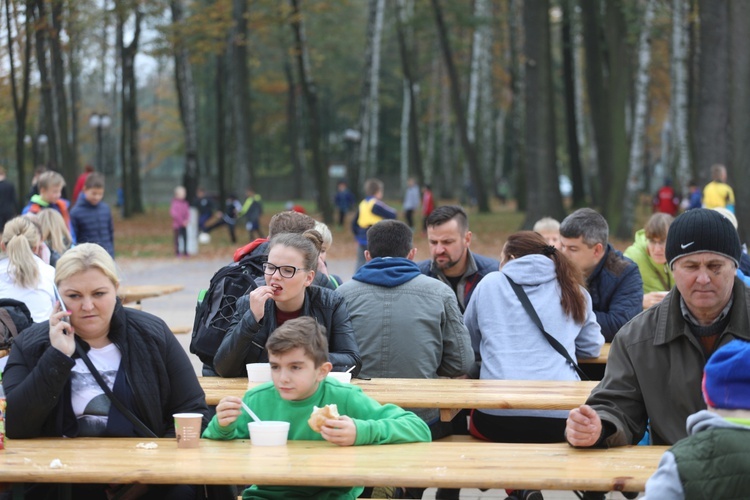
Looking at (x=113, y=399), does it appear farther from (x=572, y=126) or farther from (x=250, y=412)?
(x=572, y=126)

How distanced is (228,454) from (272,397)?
0.42 meters

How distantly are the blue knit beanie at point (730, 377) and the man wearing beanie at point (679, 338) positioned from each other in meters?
0.91

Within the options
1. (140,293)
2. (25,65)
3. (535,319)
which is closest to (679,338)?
(535,319)

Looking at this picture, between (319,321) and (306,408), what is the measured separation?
1.26m

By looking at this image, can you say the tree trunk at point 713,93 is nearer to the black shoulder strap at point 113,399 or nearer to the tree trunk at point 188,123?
the black shoulder strap at point 113,399

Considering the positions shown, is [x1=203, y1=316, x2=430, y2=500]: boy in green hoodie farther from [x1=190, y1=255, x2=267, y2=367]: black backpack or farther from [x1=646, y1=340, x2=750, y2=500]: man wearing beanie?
[x1=190, y1=255, x2=267, y2=367]: black backpack

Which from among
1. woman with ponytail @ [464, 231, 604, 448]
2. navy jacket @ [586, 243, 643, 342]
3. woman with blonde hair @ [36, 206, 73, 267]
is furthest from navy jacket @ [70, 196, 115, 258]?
woman with ponytail @ [464, 231, 604, 448]

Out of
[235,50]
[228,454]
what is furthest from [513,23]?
[228,454]

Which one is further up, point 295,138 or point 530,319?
point 295,138

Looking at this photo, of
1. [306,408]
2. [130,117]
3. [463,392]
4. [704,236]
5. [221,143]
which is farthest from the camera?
[130,117]

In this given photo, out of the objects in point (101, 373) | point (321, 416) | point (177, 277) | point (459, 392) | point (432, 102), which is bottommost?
point (177, 277)

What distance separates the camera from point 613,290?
25.4 feet

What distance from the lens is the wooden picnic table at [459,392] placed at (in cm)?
547

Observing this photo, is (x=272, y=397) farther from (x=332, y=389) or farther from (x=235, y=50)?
(x=235, y=50)
